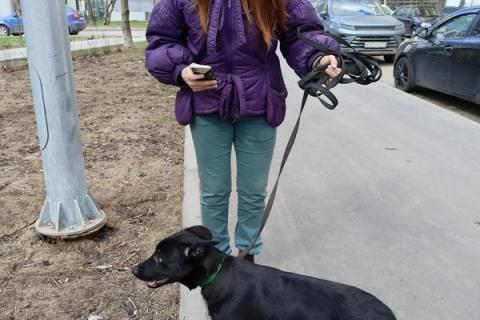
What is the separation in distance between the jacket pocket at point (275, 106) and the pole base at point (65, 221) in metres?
1.60

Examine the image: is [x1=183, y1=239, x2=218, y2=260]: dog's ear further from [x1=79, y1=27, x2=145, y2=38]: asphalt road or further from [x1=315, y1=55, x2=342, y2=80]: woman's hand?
[x1=79, y1=27, x2=145, y2=38]: asphalt road

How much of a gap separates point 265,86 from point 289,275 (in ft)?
3.17

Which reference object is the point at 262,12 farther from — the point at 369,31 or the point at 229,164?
the point at 369,31

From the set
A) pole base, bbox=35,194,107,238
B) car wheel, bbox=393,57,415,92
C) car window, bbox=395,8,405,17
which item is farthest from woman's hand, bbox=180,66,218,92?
car window, bbox=395,8,405,17

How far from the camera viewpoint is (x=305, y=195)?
466cm

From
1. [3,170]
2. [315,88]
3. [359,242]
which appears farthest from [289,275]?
[3,170]

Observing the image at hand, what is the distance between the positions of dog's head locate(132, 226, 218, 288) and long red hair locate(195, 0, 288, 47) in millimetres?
1009

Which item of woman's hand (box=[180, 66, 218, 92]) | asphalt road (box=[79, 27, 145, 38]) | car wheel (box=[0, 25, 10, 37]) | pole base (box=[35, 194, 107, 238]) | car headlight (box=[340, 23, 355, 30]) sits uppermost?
woman's hand (box=[180, 66, 218, 92])

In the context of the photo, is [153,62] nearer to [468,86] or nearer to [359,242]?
[359,242]

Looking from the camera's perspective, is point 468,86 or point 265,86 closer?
point 265,86

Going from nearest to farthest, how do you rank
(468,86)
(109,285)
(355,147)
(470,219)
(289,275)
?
(289,275)
(109,285)
(470,219)
(355,147)
(468,86)

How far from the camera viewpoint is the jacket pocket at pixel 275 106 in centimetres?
268

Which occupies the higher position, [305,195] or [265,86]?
[265,86]

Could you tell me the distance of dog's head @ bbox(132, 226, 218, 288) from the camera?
90.7 inches
